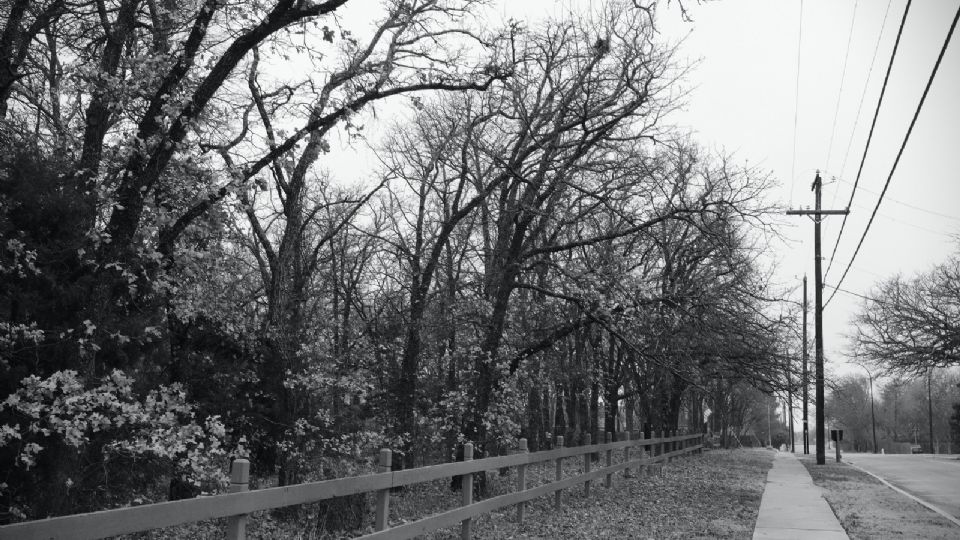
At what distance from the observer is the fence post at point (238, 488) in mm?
5051

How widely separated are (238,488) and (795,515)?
10.7 metres

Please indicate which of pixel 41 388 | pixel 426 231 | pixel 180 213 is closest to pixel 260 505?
pixel 41 388

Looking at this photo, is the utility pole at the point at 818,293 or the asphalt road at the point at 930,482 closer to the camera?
the asphalt road at the point at 930,482

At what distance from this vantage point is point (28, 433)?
28.2 feet

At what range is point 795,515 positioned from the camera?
13.1 meters

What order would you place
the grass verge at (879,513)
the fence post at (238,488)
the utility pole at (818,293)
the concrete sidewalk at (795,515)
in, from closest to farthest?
the fence post at (238,488) < the concrete sidewalk at (795,515) < the grass verge at (879,513) < the utility pole at (818,293)

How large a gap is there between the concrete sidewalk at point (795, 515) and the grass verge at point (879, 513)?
0.22 m

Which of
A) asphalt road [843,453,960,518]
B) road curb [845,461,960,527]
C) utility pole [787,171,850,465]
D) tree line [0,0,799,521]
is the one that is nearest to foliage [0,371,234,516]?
tree line [0,0,799,521]

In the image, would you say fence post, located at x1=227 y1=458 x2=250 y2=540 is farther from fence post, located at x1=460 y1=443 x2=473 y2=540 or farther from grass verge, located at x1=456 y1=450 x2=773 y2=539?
grass verge, located at x1=456 y1=450 x2=773 y2=539

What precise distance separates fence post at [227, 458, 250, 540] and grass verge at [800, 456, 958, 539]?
871cm

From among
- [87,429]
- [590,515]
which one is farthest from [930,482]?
[87,429]

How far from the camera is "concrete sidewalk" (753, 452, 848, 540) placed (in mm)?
10961

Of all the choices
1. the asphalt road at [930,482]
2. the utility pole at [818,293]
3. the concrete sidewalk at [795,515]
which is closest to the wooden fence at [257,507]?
the concrete sidewalk at [795,515]

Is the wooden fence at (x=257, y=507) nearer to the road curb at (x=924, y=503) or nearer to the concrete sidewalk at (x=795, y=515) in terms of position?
the concrete sidewalk at (x=795, y=515)
